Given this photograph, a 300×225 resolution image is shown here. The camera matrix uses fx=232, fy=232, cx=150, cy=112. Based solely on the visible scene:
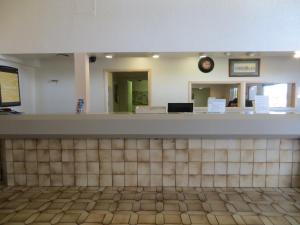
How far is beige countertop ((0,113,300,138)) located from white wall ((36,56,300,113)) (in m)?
4.02

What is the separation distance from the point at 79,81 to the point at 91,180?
9.70 ft

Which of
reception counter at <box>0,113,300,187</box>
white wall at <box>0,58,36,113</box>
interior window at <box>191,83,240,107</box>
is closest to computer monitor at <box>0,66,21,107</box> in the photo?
white wall at <box>0,58,36,113</box>

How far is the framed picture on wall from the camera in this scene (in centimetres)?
505

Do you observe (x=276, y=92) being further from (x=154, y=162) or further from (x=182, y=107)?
(x=154, y=162)

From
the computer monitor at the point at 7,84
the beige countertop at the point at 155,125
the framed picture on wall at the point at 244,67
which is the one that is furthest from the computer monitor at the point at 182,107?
the framed picture on wall at the point at 244,67

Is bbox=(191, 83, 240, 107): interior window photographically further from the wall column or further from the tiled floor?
the tiled floor

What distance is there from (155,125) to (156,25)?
2.99 m

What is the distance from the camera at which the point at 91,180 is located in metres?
1.25

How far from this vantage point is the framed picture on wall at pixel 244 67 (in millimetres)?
5051

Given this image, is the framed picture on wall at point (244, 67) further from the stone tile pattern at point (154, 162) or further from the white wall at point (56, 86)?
the stone tile pattern at point (154, 162)

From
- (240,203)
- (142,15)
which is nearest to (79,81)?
(142,15)

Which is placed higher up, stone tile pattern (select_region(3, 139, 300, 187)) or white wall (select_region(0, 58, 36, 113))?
white wall (select_region(0, 58, 36, 113))


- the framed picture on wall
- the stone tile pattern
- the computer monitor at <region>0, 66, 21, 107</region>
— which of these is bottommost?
the stone tile pattern

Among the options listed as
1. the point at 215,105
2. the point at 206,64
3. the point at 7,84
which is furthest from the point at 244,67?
the point at 7,84
